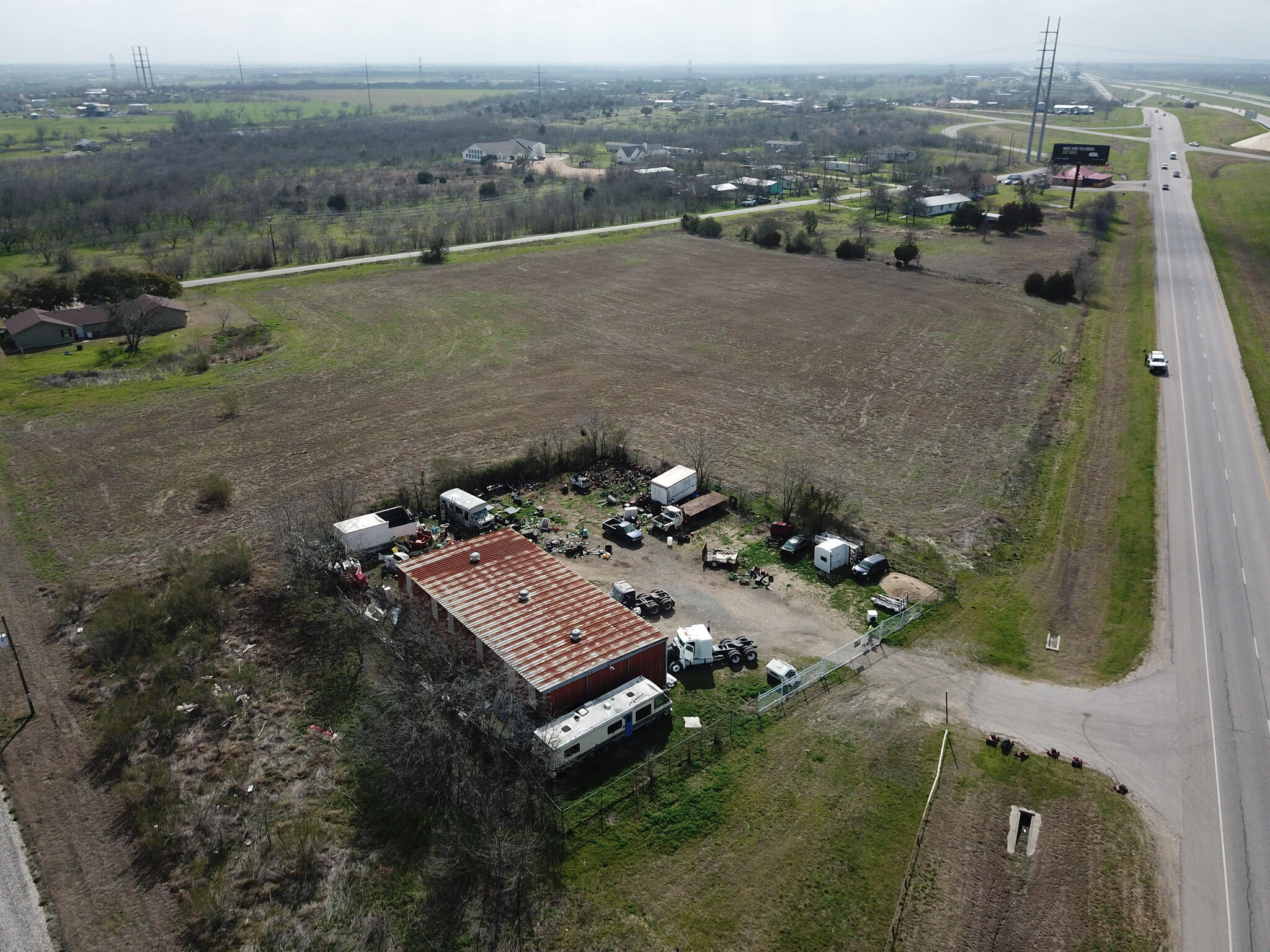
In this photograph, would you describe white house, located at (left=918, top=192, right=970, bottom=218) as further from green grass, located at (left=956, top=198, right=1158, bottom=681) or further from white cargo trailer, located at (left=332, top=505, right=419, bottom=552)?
white cargo trailer, located at (left=332, top=505, right=419, bottom=552)

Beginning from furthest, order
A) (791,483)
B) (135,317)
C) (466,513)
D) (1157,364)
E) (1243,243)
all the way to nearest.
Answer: (1243,243) → (135,317) → (1157,364) → (791,483) → (466,513)

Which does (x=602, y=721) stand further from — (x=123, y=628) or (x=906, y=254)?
(x=906, y=254)

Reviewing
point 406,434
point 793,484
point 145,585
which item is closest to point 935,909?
point 793,484

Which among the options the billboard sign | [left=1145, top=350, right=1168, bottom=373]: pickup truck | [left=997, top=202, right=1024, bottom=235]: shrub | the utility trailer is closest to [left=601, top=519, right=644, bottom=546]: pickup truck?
the utility trailer

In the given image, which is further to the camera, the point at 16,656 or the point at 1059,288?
the point at 1059,288

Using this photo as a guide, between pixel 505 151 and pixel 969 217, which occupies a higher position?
pixel 505 151

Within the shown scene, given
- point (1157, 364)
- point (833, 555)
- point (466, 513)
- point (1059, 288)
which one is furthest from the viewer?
point (1059, 288)

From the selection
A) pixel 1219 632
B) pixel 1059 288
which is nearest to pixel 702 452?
pixel 1219 632
